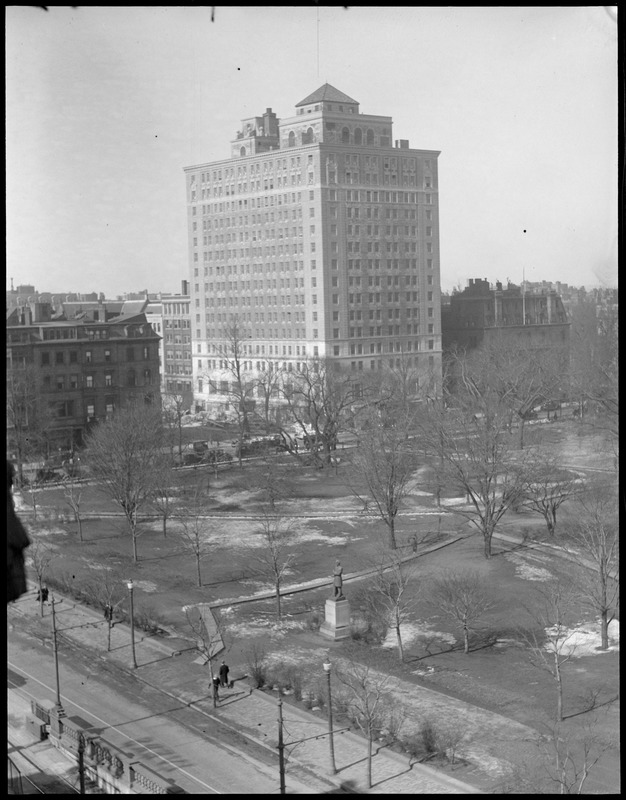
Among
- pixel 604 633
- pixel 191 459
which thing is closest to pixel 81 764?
pixel 604 633

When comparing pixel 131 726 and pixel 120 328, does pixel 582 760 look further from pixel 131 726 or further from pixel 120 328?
pixel 120 328

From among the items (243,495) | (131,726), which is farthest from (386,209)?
(131,726)

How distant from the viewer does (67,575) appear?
17406 mm

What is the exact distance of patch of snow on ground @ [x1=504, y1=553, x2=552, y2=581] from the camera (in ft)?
52.7

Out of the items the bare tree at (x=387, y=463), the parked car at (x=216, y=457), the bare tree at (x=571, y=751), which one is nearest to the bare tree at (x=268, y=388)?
the parked car at (x=216, y=457)

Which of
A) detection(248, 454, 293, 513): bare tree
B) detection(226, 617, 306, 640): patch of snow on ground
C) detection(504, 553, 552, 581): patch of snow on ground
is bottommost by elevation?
detection(226, 617, 306, 640): patch of snow on ground

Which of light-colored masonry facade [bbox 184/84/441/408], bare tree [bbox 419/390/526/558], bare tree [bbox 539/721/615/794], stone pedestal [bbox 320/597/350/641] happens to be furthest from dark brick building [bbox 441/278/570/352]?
bare tree [bbox 539/721/615/794]

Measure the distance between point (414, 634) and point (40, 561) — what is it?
21.4 ft

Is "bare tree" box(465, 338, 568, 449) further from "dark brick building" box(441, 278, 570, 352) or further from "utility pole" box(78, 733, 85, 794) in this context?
"utility pole" box(78, 733, 85, 794)

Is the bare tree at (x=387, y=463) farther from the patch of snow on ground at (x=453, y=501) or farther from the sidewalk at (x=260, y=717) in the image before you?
the sidewalk at (x=260, y=717)

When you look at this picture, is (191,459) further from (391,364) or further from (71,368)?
(391,364)

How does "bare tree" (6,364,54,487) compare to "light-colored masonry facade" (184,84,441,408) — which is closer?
"bare tree" (6,364,54,487)

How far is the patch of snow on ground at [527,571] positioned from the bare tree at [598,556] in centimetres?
57

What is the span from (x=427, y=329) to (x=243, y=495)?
1562cm
